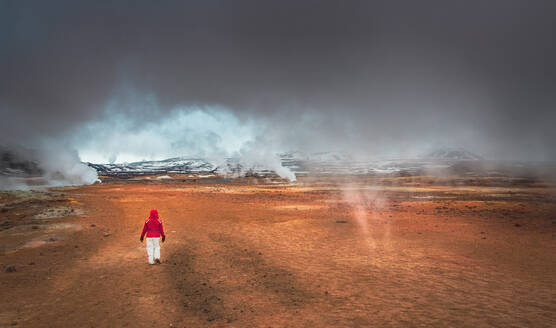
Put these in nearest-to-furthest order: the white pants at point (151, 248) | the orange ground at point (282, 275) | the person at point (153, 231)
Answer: the orange ground at point (282, 275) < the person at point (153, 231) < the white pants at point (151, 248)

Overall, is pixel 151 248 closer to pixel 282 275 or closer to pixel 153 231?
pixel 153 231

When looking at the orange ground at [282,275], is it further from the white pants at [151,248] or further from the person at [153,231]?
the person at [153,231]

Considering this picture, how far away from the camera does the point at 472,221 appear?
2089cm

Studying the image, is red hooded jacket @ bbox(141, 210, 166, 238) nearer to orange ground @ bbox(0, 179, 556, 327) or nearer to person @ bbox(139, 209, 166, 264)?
person @ bbox(139, 209, 166, 264)

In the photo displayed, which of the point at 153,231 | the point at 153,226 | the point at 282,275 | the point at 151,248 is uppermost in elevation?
the point at 153,226

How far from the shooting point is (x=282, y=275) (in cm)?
995

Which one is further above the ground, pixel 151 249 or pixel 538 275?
pixel 151 249

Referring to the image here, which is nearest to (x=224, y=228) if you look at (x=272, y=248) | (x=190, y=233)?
(x=190, y=233)

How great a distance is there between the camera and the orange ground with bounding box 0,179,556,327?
6883mm

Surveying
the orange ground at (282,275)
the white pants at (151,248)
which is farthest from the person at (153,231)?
the orange ground at (282,275)

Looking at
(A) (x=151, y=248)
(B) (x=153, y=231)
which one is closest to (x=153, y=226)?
(B) (x=153, y=231)

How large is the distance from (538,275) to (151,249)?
14.0m

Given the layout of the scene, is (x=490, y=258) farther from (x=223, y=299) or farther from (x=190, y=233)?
(x=190, y=233)

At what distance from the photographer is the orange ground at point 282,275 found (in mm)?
6883
